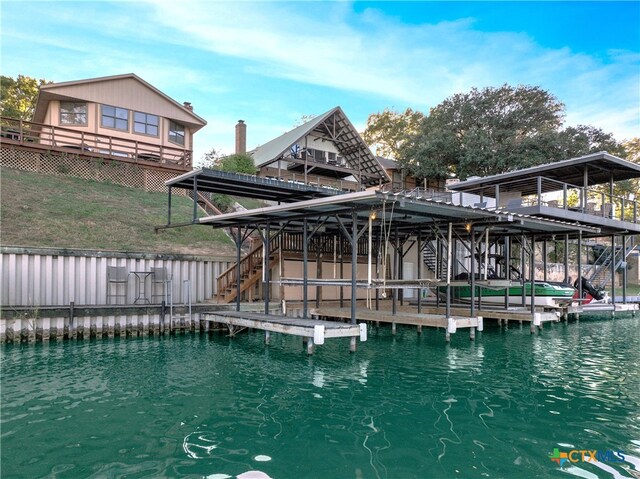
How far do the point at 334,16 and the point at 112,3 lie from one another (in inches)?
264

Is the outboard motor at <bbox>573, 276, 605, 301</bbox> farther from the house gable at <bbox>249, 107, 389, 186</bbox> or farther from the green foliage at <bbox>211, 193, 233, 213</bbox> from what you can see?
the green foliage at <bbox>211, 193, 233, 213</bbox>

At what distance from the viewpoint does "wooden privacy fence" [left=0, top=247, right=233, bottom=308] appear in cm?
1342

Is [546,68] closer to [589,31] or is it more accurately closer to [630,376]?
[589,31]

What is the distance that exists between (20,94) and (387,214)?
124 ft

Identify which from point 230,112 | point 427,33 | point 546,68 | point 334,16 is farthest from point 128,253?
point 546,68

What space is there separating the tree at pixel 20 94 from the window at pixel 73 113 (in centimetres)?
1364

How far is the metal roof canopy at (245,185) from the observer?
49.4ft

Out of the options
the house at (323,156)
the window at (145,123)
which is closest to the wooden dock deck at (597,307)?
the house at (323,156)

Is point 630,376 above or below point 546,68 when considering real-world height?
below

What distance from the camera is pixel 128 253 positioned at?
1534cm

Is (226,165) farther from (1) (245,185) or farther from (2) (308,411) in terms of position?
(2) (308,411)

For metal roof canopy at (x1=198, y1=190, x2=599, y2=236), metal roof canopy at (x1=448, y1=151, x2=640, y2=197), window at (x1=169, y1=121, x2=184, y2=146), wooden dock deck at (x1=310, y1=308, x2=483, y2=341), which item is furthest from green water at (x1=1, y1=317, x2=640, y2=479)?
window at (x1=169, y1=121, x2=184, y2=146)

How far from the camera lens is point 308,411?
25.0ft

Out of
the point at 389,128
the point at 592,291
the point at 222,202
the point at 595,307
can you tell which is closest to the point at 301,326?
the point at 222,202
